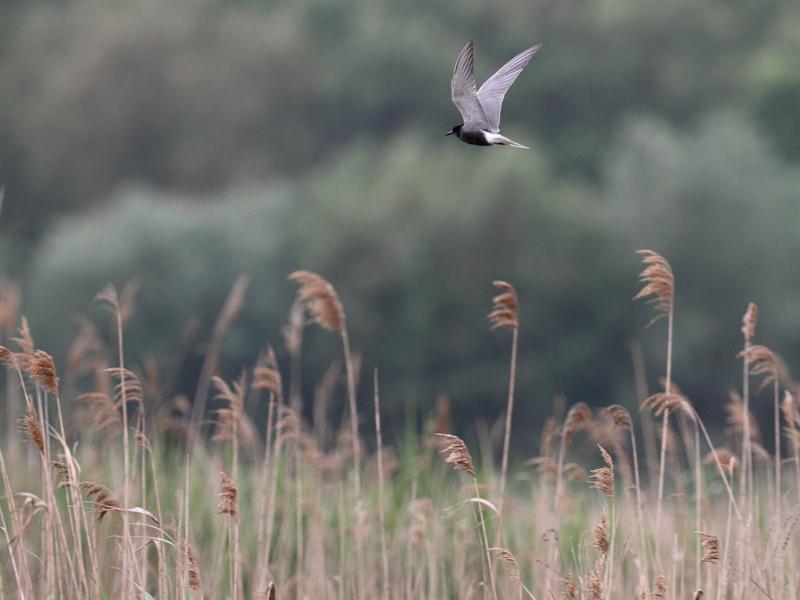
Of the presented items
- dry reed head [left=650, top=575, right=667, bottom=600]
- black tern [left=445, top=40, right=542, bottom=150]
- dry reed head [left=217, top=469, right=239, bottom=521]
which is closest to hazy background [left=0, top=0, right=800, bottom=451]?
black tern [left=445, top=40, right=542, bottom=150]

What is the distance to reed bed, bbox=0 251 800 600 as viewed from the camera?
4.21 m

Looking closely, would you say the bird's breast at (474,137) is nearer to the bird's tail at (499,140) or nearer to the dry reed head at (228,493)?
the bird's tail at (499,140)

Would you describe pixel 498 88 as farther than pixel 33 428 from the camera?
Yes

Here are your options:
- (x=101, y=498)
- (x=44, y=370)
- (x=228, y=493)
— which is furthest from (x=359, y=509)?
(x=44, y=370)

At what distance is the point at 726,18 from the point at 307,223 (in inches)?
608

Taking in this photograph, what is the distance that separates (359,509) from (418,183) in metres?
25.7

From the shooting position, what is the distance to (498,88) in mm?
5395

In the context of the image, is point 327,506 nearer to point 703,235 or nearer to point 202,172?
point 703,235

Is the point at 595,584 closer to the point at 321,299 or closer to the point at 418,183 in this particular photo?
the point at 321,299

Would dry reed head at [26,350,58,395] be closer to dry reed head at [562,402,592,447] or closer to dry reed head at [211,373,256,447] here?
dry reed head at [211,373,256,447]

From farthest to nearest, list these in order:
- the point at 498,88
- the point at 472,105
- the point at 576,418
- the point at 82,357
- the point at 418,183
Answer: the point at 418,183 < the point at 82,357 < the point at 498,88 < the point at 472,105 < the point at 576,418

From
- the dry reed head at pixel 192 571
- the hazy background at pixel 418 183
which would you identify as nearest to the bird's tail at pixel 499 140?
the dry reed head at pixel 192 571

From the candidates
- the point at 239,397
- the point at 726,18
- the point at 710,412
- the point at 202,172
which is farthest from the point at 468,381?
the point at 239,397

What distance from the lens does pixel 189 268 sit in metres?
26.6
